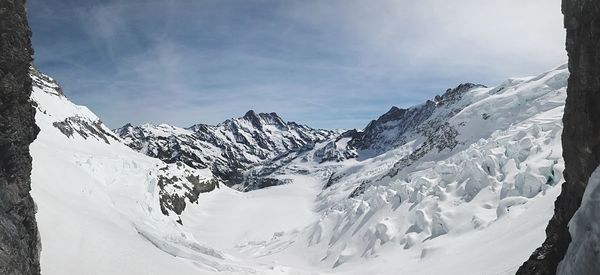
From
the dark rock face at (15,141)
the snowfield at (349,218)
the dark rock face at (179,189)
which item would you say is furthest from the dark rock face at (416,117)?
the dark rock face at (15,141)

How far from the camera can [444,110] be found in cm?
13975

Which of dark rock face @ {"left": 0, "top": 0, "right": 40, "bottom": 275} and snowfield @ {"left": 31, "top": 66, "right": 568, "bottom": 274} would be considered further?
snowfield @ {"left": 31, "top": 66, "right": 568, "bottom": 274}

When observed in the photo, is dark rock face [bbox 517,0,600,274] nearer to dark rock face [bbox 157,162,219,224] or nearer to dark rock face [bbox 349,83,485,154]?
dark rock face [bbox 157,162,219,224]

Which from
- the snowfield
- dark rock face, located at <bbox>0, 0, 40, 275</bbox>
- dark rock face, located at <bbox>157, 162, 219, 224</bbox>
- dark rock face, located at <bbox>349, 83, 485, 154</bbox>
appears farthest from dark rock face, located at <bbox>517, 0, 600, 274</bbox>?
dark rock face, located at <bbox>349, 83, 485, 154</bbox>

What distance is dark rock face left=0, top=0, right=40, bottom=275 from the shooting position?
523 inches

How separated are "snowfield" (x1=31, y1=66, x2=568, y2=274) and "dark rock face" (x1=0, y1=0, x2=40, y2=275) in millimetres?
6384

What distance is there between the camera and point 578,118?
11.5 metres

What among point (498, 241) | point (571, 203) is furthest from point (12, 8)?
point (498, 241)

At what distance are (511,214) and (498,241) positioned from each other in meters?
4.45

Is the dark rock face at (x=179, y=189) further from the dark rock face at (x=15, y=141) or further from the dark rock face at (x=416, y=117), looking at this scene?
the dark rock face at (x=416, y=117)

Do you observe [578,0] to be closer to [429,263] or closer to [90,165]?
[429,263]

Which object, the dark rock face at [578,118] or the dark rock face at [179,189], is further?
the dark rock face at [179,189]

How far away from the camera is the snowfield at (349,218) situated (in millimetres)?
24406

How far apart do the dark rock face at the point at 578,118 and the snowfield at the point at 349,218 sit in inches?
143
